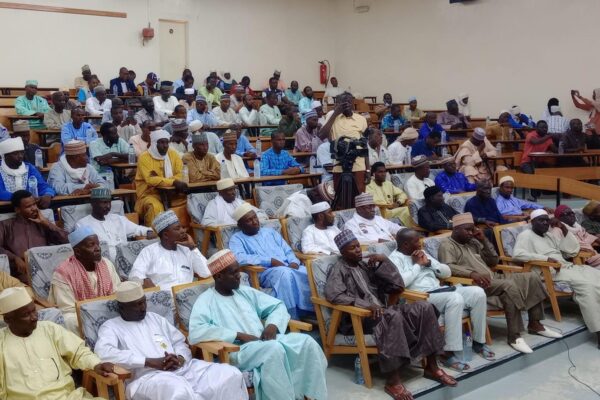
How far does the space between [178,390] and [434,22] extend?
1335cm

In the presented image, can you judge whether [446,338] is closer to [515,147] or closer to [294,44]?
[515,147]

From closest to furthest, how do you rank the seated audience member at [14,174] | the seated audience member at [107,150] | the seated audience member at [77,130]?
the seated audience member at [14,174], the seated audience member at [107,150], the seated audience member at [77,130]

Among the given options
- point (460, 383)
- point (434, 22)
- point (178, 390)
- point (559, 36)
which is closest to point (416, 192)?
point (460, 383)

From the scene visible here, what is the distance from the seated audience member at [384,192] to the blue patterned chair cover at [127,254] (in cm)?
309

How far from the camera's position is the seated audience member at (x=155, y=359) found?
3438 mm

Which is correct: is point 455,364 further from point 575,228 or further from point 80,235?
point 80,235

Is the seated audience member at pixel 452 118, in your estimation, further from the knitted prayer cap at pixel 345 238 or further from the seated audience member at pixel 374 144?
the knitted prayer cap at pixel 345 238

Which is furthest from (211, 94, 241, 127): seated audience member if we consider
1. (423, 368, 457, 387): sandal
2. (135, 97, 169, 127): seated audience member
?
(423, 368, 457, 387): sandal

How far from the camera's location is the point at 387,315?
4332 mm

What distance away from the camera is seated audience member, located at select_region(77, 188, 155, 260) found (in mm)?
5352

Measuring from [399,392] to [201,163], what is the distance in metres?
3.80

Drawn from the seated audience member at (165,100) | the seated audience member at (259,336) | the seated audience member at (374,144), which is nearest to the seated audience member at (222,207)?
the seated audience member at (259,336)

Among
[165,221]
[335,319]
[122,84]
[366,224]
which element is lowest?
[335,319]

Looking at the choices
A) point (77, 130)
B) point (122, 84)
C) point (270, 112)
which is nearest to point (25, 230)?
point (77, 130)
